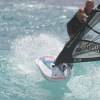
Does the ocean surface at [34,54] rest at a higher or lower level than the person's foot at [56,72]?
lower

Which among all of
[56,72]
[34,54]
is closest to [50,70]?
[56,72]

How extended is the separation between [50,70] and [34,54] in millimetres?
1894

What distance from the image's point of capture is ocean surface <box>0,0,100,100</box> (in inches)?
376

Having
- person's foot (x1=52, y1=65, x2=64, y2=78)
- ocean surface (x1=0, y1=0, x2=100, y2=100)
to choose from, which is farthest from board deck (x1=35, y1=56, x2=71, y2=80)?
ocean surface (x1=0, y1=0, x2=100, y2=100)

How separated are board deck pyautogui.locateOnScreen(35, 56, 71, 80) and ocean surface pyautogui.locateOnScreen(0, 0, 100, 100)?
0.74 ft

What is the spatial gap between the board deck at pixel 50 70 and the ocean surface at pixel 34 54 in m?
0.23

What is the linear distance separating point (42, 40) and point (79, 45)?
3.91 metres

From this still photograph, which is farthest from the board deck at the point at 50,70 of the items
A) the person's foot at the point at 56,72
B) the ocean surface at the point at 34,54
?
the ocean surface at the point at 34,54

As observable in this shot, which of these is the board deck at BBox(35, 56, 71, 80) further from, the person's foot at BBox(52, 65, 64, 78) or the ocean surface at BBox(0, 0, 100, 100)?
the ocean surface at BBox(0, 0, 100, 100)

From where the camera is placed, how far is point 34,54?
11.8 metres

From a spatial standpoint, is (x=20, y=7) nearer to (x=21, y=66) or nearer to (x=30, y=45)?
(x=30, y=45)

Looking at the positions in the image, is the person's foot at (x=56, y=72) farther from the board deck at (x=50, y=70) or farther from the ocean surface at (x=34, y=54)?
the ocean surface at (x=34, y=54)

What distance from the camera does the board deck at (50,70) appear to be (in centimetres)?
980

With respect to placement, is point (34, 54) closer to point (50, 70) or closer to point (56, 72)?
point (50, 70)
